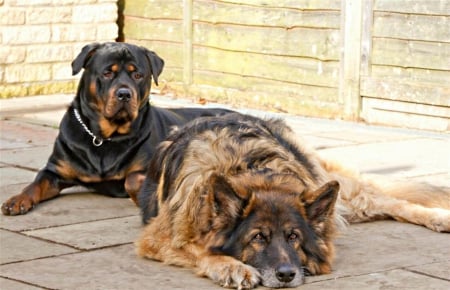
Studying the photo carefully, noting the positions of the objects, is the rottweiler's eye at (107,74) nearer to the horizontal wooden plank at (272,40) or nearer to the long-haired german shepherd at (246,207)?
the long-haired german shepherd at (246,207)

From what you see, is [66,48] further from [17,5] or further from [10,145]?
[10,145]

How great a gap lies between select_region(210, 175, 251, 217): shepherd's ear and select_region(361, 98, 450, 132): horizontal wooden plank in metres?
5.96

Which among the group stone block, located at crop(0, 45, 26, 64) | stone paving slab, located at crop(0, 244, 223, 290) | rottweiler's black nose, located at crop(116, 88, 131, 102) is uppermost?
rottweiler's black nose, located at crop(116, 88, 131, 102)

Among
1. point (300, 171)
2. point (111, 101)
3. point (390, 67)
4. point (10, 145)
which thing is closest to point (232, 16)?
point (390, 67)

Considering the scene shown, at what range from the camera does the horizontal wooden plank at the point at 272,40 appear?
12305 millimetres

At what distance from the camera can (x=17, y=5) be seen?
13938mm

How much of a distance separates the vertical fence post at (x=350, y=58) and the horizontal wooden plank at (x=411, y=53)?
242mm

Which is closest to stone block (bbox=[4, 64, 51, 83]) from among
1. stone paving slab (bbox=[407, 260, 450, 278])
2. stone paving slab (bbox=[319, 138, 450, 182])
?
stone paving slab (bbox=[319, 138, 450, 182])

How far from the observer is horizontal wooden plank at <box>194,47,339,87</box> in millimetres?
12352

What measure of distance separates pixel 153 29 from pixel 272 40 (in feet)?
7.81

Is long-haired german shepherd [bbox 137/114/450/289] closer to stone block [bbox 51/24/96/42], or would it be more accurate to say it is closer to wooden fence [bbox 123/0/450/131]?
wooden fence [bbox 123/0/450/131]

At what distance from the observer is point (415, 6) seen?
11.3 metres

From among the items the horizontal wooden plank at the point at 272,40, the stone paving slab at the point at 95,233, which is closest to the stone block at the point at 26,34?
the horizontal wooden plank at the point at 272,40

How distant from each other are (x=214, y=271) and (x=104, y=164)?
2.68 metres
